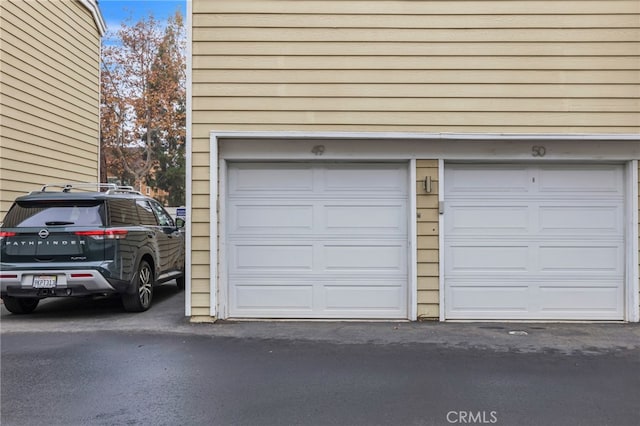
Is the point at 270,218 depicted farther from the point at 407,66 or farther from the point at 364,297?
the point at 407,66

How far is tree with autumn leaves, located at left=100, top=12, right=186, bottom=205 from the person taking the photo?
23406 mm

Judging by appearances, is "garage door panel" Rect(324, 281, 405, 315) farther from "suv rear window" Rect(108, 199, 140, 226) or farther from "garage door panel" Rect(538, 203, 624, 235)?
"suv rear window" Rect(108, 199, 140, 226)

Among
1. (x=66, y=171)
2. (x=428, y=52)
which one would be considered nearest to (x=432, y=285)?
(x=428, y=52)

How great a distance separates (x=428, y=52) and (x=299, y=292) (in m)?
3.57

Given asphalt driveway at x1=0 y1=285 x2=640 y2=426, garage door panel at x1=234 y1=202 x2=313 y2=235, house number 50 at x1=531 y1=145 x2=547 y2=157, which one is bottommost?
asphalt driveway at x1=0 y1=285 x2=640 y2=426

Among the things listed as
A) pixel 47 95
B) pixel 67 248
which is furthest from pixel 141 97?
pixel 67 248

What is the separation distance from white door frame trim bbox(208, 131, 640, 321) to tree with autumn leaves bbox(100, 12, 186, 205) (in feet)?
59.4

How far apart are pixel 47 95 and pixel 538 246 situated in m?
9.62

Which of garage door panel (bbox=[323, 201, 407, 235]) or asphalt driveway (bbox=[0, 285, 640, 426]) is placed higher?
garage door panel (bbox=[323, 201, 407, 235])

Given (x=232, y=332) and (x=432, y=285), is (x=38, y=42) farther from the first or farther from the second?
(x=432, y=285)

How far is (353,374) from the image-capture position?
4.43m

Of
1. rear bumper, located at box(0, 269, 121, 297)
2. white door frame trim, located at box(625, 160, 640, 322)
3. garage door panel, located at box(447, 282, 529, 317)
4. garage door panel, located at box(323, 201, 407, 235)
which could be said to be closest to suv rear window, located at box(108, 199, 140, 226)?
rear bumper, located at box(0, 269, 121, 297)

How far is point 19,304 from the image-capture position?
23.1 feet

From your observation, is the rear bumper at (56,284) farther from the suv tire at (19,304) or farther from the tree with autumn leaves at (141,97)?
the tree with autumn leaves at (141,97)
